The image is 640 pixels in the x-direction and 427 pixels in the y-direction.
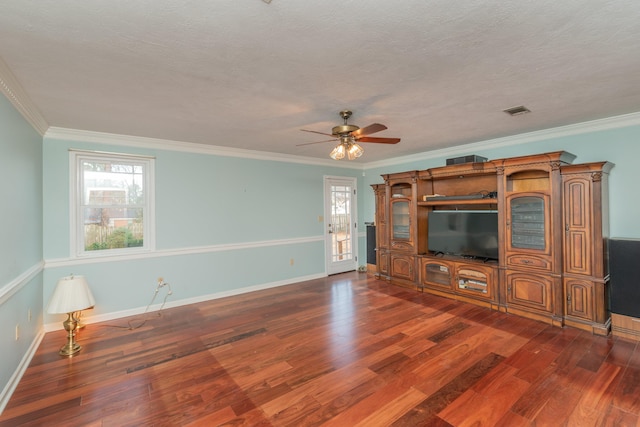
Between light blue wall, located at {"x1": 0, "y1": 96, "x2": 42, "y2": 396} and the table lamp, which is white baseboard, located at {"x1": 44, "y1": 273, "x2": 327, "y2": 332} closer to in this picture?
light blue wall, located at {"x1": 0, "y1": 96, "x2": 42, "y2": 396}

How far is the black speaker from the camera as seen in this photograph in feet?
10.1

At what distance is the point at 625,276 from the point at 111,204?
629 centimetres

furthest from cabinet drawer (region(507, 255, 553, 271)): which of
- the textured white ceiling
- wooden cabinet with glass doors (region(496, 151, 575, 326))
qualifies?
the textured white ceiling

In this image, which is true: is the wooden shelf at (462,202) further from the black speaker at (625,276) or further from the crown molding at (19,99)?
the crown molding at (19,99)

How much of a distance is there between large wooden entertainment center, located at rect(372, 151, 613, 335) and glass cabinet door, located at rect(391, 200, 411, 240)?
52 millimetres

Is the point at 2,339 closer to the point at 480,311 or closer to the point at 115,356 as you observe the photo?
the point at 115,356

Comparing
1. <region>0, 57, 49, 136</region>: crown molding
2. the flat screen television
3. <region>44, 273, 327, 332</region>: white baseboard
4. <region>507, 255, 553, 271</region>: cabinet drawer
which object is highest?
<region>0, 57, 49, 136</region>: crown molding

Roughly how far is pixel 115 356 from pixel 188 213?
2.16m

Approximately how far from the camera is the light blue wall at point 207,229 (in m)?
3.63

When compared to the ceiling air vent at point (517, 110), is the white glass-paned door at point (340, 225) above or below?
below

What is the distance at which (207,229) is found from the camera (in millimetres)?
4680

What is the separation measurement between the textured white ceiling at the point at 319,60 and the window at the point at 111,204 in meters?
0.63

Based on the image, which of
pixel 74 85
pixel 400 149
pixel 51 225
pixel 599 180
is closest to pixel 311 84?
pixel 74 85

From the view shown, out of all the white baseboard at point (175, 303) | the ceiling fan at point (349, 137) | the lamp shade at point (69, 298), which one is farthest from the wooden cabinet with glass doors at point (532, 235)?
the lamp shade at point (69, 298)
